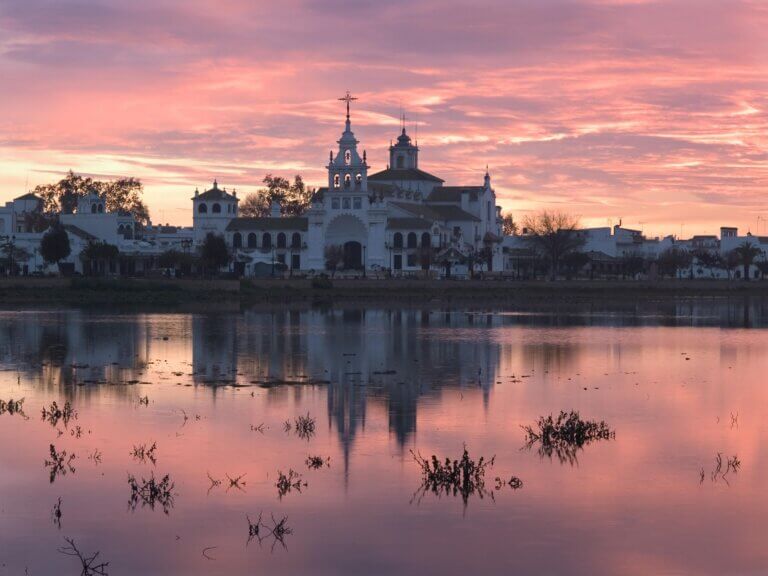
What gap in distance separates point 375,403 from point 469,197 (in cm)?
11245

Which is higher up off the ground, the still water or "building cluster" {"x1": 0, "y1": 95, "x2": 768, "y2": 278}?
"building cluster" {"x1": 0, "y1": 95, "x2": 768, "y2": 278}

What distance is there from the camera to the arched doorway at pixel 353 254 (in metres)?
127

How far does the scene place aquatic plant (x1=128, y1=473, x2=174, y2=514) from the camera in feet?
61.5

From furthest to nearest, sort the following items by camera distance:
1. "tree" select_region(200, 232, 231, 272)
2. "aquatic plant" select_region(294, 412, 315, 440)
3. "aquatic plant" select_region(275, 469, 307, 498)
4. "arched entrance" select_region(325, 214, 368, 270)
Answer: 1. "arched entrance" select_region(325, 214, 368, 270)
2. "tree" select_region(200, 232, 231, 272)
3. "aquatic plant" select_region(294, 412, 315, 440)
4. "aquatic plant" select_region(275, 469, 307, 498)

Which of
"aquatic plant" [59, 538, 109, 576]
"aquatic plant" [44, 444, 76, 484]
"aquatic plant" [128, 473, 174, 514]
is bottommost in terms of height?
"aquatic plant" [59, 538, 109, 576]

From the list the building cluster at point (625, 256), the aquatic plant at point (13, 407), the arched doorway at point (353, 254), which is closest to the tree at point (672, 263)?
the building cluster at point (625, 256)

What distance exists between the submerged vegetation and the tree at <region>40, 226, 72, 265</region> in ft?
307

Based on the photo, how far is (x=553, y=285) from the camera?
105 m

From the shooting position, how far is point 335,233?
12912 cm

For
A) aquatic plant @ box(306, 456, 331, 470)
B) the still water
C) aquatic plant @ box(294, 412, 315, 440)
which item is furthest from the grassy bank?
aquatic plant @ box(306, 456, 331, 470)

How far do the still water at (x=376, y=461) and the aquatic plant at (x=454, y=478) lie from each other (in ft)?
0.71

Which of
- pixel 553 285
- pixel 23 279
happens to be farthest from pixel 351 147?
pixel 23 279

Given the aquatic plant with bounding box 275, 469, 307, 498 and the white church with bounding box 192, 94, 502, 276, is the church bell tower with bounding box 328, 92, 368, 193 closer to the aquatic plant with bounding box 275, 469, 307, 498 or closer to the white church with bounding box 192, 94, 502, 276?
Result: the white church with bounding box 192, 94, 502, 276

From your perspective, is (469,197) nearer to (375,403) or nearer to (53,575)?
(375,403)
